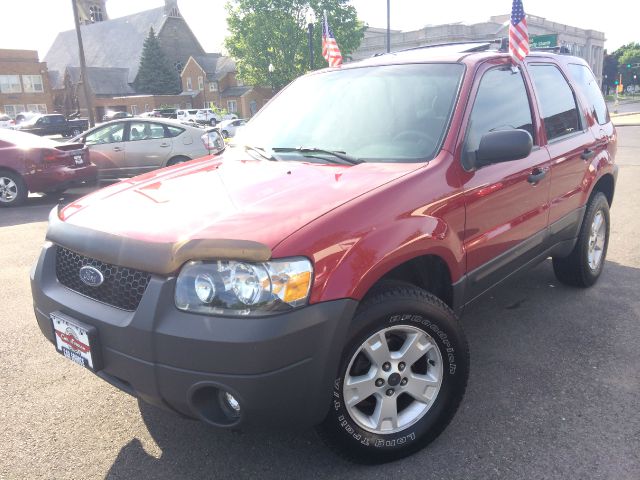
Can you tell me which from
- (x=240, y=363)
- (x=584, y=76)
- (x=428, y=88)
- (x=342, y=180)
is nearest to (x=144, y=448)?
(x=240, y=363)

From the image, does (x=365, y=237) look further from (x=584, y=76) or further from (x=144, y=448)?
(x=584, y=76)

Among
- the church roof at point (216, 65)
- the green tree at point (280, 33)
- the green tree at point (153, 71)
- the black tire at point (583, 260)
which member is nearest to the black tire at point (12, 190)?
the black tire at point (583, 260)

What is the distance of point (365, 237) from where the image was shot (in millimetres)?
2213

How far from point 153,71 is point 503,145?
234 ft

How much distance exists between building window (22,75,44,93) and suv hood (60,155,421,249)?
228 feet

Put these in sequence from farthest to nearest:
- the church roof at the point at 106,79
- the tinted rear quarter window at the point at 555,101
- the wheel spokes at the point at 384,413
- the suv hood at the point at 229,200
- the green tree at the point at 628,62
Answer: the green tree at the point at 628,62, the church roof at the point at 106,79, the tinted rear quarter window at the point at 555,101, the wheel spokes at the point at 384,413, the suv hood at the point at 229,200

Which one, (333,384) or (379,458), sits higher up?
(333,384)

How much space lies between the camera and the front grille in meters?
2.19

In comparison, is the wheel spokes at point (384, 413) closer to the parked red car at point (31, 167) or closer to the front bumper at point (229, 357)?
the front bumper at point (229, 357)

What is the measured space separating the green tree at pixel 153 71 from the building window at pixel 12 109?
13.8m

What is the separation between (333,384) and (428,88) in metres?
1.86

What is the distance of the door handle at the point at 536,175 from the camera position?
3352 mm

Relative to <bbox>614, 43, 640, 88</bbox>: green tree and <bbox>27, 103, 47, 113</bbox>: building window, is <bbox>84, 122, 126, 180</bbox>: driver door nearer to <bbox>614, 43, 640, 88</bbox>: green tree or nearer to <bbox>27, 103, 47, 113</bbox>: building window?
<bbox>27, 103, 47, 113</bbox>: building window

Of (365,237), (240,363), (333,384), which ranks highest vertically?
(365,237)
